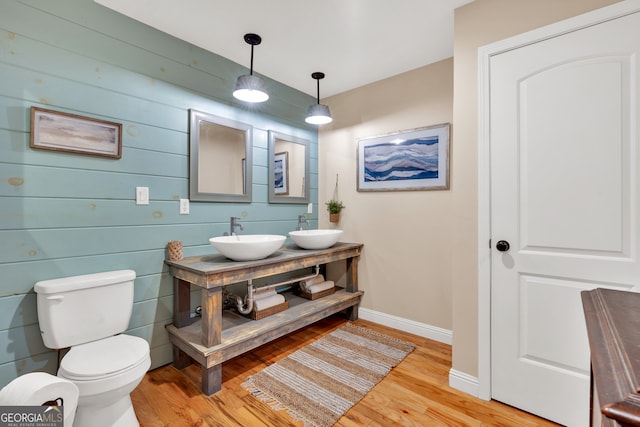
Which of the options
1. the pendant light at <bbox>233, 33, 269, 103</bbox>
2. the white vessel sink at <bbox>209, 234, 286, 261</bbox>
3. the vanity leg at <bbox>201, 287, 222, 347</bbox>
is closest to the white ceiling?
the pendant light at <bbox>233, 33, 269, 103</bbox>

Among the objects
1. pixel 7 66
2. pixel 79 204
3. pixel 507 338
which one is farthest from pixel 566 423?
pixel 7 66

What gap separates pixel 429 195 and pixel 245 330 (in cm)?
191

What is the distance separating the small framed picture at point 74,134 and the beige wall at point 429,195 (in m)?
2.08

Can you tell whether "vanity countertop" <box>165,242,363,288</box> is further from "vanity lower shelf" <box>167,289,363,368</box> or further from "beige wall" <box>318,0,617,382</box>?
"beige wall" <box>318,0,617,382</box>

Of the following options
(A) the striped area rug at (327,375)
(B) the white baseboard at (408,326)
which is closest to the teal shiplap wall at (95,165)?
(A) the striped area rug at (327,375)

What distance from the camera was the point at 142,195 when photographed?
2.02 m

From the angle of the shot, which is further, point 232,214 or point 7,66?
point 232,214

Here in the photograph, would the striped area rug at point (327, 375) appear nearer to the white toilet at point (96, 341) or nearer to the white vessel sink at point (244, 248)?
the white toilet at point (96, 341)

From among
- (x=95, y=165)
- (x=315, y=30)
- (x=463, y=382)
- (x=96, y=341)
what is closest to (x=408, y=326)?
(x=463, y=382)

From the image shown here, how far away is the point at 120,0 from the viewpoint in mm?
1820

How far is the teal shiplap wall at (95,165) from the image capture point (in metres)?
1.57

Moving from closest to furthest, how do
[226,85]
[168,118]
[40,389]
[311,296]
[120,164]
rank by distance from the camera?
1. [40,389]
2. [120,164]
3. [168,118]
4. [226,85]
5. [311,296]

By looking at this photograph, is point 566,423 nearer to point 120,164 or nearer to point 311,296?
point 311,296

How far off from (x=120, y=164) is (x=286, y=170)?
1.50 m
